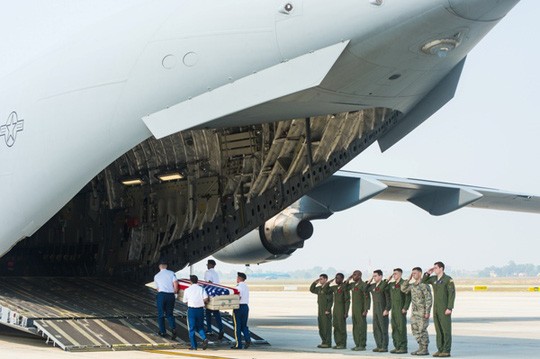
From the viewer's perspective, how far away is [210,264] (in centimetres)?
1572

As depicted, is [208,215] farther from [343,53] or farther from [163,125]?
[343,53]

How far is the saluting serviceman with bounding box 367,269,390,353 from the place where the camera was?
44.1 ft

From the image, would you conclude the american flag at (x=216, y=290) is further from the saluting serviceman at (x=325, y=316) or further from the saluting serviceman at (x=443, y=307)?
the saluting serviceman at (x=443, y=307)

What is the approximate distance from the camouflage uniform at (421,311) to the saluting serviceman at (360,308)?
42.2 inches

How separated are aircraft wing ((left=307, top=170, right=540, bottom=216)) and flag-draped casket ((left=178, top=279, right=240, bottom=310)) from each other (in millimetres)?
3378

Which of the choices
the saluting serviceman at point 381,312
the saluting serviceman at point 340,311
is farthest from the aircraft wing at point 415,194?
the saluting serviceman at point 381,312

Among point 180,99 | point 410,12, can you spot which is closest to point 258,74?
point 180,99

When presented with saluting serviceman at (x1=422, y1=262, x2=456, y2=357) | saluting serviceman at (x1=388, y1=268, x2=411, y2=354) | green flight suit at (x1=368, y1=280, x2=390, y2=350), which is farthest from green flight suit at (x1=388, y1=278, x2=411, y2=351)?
saluting serviceman at (x1=422, y1=262, x2=456, y2=357)

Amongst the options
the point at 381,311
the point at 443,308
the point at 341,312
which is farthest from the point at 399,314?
the point at 341,312

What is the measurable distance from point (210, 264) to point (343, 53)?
18.7 feet

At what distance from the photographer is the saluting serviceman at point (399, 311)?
1311 cm

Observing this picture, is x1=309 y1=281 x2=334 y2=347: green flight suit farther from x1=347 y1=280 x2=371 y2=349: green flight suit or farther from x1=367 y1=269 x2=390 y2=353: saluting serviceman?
A: x1=367 y1=269 x2=390 y2=353: saluting serviceman

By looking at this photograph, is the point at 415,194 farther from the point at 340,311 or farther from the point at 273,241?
the point at 340,311

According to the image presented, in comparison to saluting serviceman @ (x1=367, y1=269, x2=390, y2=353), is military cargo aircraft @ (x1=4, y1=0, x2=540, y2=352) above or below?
above
